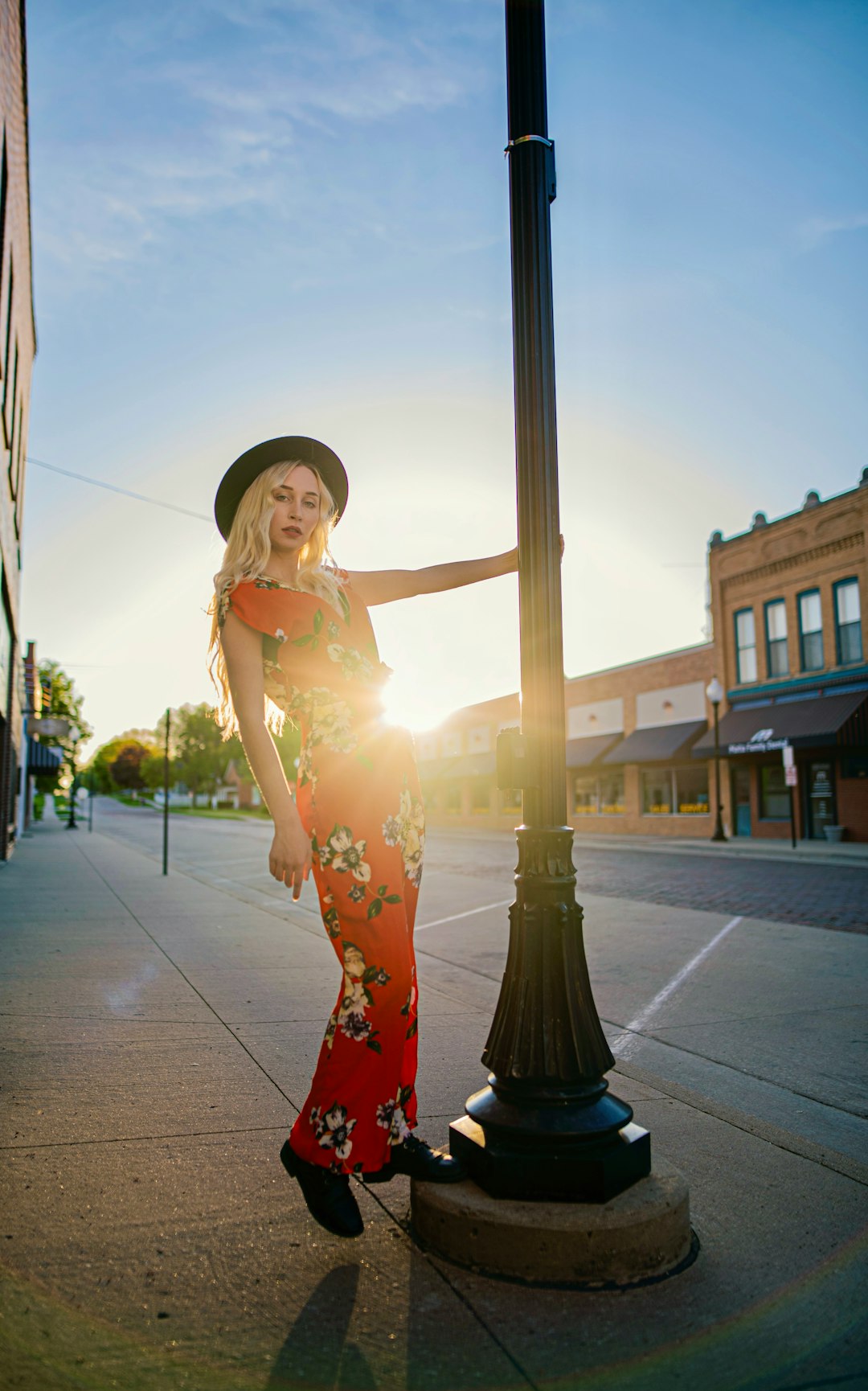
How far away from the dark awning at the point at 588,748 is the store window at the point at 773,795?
7.70 metres

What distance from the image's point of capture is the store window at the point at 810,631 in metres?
24.7

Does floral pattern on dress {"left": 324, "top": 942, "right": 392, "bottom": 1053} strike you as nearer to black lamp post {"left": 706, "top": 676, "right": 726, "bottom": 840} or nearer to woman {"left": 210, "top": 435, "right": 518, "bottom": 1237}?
woman {"left": 210, "top": 435, "right": 518, "bottom": 1237}

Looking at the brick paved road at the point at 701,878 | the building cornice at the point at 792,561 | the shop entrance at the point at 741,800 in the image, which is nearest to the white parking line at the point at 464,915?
the brick paved road at the point at 701,878

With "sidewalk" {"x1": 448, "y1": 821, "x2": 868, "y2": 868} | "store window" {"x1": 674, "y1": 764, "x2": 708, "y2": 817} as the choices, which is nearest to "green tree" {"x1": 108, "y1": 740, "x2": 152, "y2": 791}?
"store window" {"x1": 674, "y1": 764, "x2": 708, "y2": 817}

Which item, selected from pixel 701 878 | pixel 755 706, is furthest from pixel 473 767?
pixel 701 878

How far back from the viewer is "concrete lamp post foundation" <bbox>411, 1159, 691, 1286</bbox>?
7.11ft

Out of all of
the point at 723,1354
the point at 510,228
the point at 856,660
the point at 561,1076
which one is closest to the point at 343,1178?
the point at 561,1076

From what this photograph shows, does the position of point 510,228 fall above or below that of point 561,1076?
above

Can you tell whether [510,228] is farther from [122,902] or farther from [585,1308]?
[122,902]

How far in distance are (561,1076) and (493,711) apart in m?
40.7

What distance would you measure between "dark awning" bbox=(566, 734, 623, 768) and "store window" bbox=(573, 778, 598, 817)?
2.91 ft

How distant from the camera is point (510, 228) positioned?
2.88 meters

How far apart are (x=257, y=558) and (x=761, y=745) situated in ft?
76.6

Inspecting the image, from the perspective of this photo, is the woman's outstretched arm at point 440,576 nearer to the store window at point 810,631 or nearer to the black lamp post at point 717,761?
the black lamp post at point 717,761
